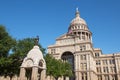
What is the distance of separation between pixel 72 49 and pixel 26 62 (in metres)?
45.7

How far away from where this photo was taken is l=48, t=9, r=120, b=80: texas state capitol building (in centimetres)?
6234

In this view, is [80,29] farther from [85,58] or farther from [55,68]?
[55,68]

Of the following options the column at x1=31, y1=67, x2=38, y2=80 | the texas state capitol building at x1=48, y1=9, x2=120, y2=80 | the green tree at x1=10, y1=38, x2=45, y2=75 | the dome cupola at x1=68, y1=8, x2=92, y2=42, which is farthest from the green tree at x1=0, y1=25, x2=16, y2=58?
the dome cupola at x1=68, y1=8, x2=92, y2=42

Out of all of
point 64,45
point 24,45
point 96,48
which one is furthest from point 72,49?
point 24,45

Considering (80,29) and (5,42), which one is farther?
(80,29)

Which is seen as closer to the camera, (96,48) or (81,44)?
(81,44)

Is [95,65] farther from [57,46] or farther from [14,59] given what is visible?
[14,59]

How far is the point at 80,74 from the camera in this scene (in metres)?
62.2

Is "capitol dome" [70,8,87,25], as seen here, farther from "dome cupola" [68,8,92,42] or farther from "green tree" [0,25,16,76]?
"green tree" [0,25,16,76]

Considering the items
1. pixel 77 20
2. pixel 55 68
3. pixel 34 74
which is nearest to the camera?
pixel 34 74

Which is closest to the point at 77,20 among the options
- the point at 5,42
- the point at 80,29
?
the point at 80,29

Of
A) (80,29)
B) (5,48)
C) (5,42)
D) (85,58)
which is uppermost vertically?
(80,29)

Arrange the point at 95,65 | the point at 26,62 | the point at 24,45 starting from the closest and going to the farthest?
the point at 26,62 < the point at 24,45 < the point at 95,65

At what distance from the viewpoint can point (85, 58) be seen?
6341 centimetres
